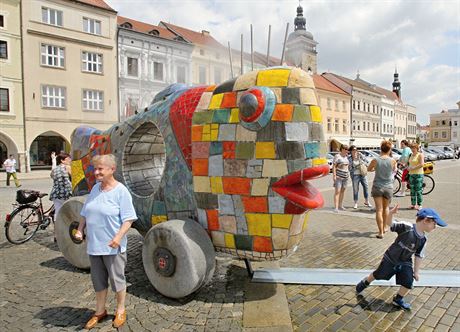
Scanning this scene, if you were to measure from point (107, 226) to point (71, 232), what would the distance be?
5.98ft

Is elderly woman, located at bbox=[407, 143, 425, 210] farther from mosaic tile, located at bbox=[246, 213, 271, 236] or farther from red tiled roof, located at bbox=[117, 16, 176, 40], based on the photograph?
red tiled roof, located at bbox=[117, 16, 176, 40]

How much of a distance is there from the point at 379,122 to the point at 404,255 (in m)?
59.6

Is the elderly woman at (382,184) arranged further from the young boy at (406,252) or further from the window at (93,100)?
the window at (93,100)

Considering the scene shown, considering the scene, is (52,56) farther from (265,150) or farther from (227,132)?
(265,150)

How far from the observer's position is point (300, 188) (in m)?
3.53

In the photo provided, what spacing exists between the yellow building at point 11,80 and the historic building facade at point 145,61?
260 inches

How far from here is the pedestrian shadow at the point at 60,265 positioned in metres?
4.93

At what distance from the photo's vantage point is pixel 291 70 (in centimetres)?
361

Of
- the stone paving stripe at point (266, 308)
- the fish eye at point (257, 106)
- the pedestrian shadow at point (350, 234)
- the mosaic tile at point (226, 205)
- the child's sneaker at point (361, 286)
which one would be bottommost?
the stone paving stripe at point (266, 308)

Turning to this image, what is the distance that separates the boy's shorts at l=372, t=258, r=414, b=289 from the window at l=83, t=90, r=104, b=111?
84.6ft

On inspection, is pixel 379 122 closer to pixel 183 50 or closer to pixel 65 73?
pixel 183 50

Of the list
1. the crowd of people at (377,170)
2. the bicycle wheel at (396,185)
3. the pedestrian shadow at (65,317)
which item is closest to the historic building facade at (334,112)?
the bicycle wheel at (396,185)

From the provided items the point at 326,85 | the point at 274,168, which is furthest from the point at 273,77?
the point at 326,85

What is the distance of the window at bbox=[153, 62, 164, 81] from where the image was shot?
27.7 m
